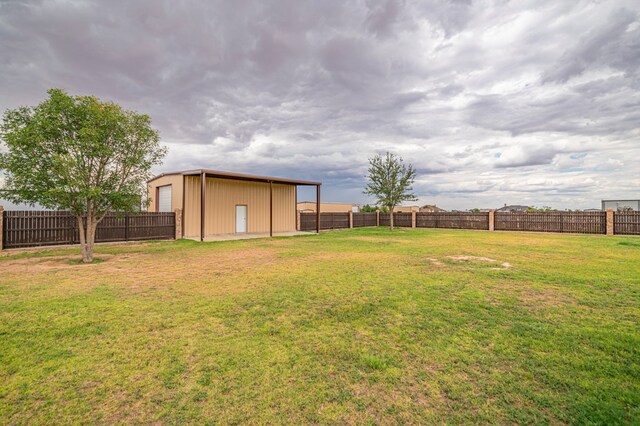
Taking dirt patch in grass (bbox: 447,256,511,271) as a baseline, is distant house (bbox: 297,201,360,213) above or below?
above

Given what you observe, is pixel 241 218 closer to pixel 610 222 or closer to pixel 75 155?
pixel 75 155

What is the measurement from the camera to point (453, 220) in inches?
1120

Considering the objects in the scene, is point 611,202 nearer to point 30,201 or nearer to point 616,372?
point 616,372

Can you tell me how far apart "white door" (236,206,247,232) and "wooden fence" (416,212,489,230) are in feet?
57.5

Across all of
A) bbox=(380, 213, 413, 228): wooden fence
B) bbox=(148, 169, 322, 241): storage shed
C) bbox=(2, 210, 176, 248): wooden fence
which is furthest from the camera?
bbox=(380, 213, 413, 228): wooden fence

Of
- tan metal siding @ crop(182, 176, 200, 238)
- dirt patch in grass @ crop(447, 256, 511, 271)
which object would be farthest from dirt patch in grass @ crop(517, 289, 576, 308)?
tan metal siding @ crop(182, 176, 200, 238)

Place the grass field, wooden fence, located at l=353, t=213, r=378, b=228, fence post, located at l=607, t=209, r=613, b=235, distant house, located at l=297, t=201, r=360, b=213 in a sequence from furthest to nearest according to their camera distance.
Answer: distant house, located at l=297, t=201, r=360, b=213, wooden fence, located at l=353, t=213, r=378, b=228, fence post, located at l=607, t=209, r=613, b=235, the grass field

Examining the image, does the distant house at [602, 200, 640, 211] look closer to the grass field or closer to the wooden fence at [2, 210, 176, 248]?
the grass field

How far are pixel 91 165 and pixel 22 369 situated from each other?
9.50 m

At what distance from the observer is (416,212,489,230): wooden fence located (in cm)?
2664

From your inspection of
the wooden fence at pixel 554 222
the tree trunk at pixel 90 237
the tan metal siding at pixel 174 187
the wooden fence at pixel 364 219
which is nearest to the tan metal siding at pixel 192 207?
the tan metal siding at pixel 174 187

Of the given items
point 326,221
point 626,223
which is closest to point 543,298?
point 626,223

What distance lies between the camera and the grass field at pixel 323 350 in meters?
2.61

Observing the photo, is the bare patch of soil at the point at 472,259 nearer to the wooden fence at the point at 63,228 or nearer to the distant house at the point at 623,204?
the wooden fence at the point at 63,228
